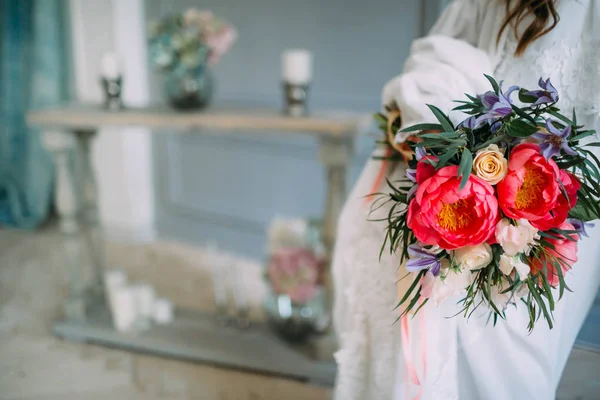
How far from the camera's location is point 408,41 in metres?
1.86

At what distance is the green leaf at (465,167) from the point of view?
2.25 ft

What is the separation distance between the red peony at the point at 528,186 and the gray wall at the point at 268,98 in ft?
3.36

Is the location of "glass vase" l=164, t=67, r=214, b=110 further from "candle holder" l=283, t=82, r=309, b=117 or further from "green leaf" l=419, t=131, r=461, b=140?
"green leaf" l=419, t=131, r=461, b=140

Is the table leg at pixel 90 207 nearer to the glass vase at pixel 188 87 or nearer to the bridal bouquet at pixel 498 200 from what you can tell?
the glass vase at pixel 188 87

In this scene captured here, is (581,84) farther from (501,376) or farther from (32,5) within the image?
(32,5)

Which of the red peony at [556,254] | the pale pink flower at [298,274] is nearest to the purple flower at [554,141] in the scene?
the red peony at [556,254]

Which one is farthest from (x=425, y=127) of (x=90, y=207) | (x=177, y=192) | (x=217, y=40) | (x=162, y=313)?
(x=177, y=192)

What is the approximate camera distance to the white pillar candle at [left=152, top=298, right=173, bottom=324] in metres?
1.84

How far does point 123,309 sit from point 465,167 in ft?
4.68

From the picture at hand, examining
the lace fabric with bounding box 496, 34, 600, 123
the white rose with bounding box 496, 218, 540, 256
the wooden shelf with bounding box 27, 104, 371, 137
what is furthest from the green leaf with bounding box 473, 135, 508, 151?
the wooden shelf with bounding box 27, 104, 371, 137

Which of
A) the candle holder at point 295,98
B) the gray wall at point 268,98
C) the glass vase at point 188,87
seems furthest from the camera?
the gray wall at point 268,98

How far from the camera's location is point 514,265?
73cm

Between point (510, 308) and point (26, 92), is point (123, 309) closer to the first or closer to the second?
point (510, 308)

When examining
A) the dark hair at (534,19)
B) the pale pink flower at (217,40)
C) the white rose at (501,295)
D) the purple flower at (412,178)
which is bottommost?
the white rose at (501,295)
